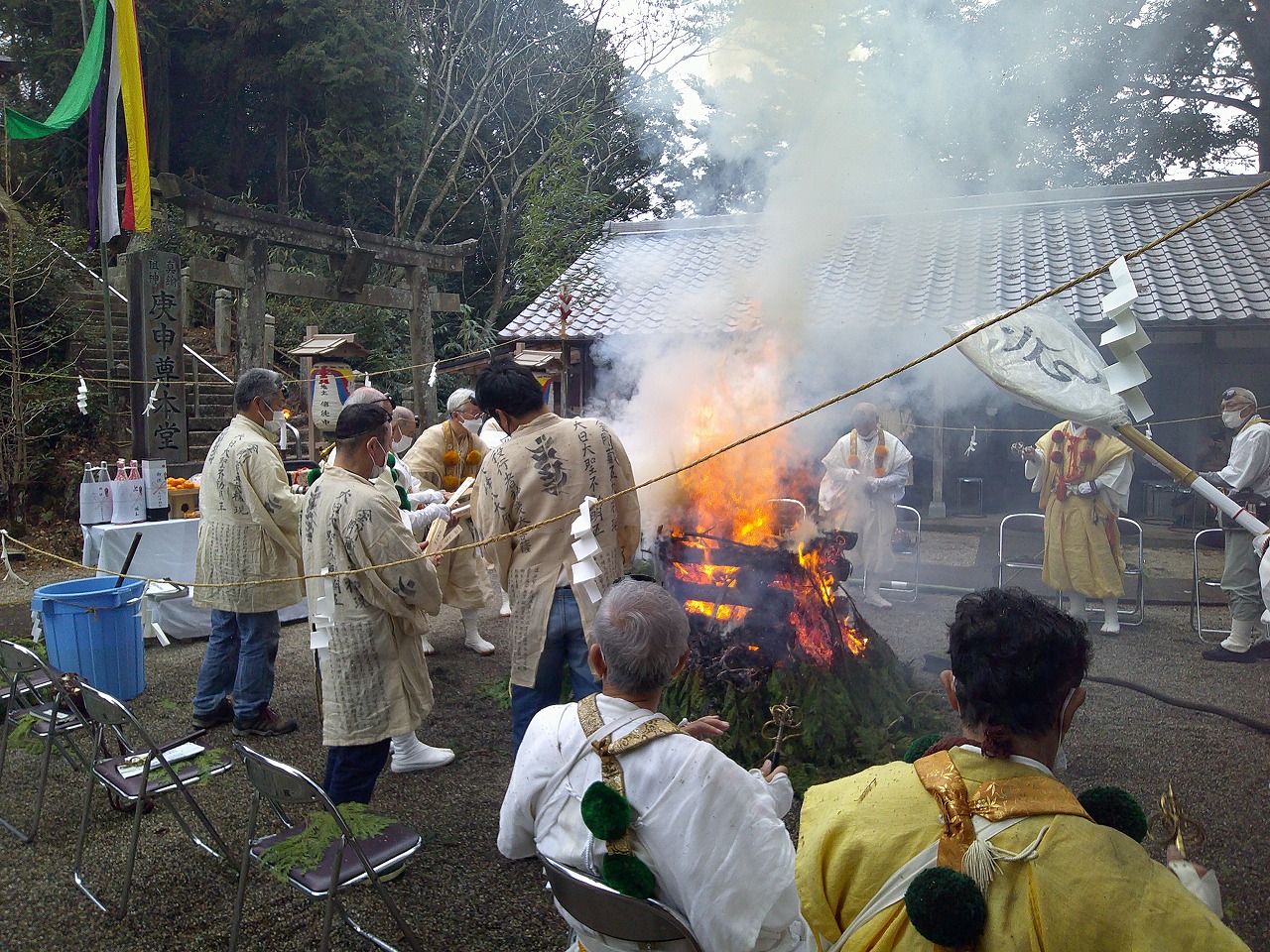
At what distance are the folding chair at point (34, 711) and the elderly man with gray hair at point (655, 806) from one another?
2809 millimetres

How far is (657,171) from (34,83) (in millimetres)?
13336

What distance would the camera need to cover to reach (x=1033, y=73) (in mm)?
12500

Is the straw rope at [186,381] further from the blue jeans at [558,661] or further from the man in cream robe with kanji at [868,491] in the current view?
the man in cream robe with kanji at [868,491]

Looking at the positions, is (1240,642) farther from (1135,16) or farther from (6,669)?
(1135,16)

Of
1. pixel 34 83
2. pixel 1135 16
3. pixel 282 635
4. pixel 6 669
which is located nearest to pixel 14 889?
pixel 6 669

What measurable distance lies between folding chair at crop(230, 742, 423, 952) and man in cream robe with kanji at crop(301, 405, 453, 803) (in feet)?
1.90

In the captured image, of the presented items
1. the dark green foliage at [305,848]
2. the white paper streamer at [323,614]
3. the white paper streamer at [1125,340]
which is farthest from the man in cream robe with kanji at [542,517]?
the white paper streamer at [1125,340]

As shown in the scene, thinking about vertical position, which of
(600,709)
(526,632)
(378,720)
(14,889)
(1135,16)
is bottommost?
(14,889)

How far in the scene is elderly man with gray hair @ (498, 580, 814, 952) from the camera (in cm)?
177

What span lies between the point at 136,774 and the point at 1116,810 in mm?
3737

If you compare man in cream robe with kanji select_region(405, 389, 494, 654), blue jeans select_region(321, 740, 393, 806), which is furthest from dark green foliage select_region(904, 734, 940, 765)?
man in cream robe with kanji select_region(405, 389, 494, 654)

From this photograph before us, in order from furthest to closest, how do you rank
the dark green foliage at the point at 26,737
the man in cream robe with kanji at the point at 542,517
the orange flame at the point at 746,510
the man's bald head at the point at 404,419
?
the man's bald head at the point at 404,419, the orange flame at the point at 746,510, the dark green foliage at the point at 26,737, the man in cream robe with kanji at the point at 542,517

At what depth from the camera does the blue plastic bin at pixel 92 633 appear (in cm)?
550

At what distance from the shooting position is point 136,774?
11.7 ft
